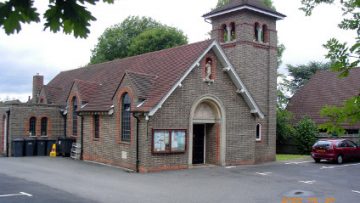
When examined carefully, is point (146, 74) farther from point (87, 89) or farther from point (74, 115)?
point (74, 115)

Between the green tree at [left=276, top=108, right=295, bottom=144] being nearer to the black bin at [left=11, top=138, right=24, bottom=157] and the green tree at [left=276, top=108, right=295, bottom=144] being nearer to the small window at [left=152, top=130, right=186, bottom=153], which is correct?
the small window at [left=152, top=130, right=186, bottom=153]

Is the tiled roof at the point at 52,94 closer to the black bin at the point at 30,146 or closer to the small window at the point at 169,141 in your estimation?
the black bin at the point at 30,146

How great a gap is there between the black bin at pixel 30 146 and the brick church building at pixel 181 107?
1408mm

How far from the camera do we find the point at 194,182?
58.0 feet

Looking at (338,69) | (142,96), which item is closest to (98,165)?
(142,96)

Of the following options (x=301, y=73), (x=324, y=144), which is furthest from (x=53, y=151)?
(x=301, y=73)

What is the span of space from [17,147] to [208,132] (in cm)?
1260

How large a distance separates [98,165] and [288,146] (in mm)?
17289

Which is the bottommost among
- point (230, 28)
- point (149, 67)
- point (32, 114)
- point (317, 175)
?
point (317, 175)

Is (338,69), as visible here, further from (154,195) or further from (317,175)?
(317,175)

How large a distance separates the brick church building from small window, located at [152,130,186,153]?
0.05m

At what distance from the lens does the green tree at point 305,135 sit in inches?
1294

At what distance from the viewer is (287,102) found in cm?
4016

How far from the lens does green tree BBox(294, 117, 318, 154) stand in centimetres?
3288
